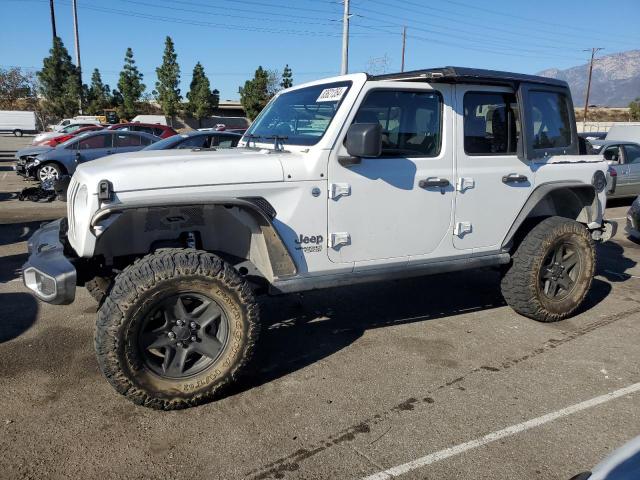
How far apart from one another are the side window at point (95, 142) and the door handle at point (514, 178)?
38.5 feet

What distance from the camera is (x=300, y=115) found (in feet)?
13.6

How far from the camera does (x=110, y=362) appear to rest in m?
3.10

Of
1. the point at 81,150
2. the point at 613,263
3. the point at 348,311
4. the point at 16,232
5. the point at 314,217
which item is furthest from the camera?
the point at 81,150

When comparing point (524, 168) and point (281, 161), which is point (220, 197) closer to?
point (281, 161)

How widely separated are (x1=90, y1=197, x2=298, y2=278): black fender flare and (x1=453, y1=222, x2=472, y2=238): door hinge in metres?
1.46

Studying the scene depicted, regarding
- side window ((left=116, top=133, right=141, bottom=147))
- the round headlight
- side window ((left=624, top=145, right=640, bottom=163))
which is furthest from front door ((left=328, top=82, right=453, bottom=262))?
side window ((left=116, top=133, right=141, bottom=147))

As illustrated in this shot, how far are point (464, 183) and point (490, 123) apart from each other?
64 cm

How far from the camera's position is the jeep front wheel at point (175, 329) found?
10.2 ft

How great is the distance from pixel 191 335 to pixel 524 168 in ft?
10.3

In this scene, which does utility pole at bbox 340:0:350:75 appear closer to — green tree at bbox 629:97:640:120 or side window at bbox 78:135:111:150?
side window at bbox 78:135:111:150

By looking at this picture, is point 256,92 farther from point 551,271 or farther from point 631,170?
point 551,271

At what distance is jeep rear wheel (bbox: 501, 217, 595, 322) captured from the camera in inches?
185

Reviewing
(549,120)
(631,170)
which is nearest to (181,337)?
(549,120)

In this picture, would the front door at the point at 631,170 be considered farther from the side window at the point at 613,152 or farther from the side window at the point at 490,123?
the side window at the point at 490,123
